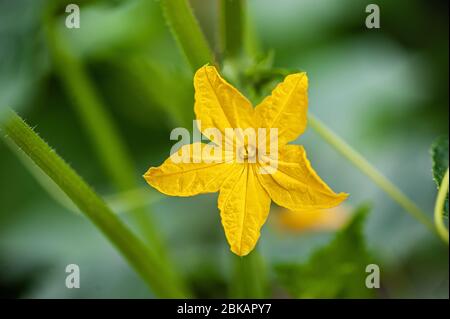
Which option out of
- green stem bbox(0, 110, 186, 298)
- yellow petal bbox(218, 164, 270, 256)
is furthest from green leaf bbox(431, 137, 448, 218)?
green stem bbox(0, 110, 186, 298)

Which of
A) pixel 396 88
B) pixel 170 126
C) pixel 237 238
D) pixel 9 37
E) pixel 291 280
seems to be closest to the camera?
pixel 237 238

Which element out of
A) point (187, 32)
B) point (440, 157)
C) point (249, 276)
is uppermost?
point (187, 32)

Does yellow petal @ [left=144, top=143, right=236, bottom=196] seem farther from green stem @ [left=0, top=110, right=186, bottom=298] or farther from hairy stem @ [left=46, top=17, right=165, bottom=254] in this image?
hairy stem @ [left=46, top=17, right=165, bottom=254]

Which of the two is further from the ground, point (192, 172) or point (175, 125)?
point (175, 125)

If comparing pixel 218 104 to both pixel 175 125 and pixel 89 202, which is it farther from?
pixel 175 125

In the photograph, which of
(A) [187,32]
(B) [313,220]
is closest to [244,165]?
(A) [187,32]
